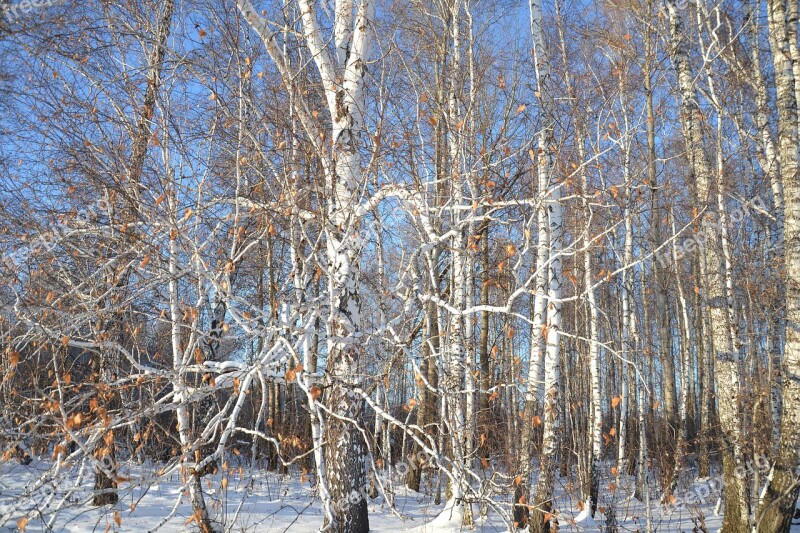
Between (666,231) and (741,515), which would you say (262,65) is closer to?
(741,515)

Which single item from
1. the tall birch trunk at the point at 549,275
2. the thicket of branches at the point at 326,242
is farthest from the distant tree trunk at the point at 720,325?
the tall birch trunk at the point at 549,275

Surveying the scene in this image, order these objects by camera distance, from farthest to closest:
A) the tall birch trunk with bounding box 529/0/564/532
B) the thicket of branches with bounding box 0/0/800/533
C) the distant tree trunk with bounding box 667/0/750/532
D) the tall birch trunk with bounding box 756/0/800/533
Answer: the distant tree trunk with bounding box 667/0/750/532 < the tall birch trunk with bounding box 529/0/564/532 < the tall birch trunk with bounding box 756/0/800/533 < the thicket of branches with bounding box 0/0/800/533

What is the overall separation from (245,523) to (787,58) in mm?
8125

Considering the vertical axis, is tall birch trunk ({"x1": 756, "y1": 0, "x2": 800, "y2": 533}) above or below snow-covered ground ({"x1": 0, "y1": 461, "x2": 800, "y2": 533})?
above

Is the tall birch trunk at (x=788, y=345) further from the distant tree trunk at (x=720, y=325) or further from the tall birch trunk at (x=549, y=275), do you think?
the tall birch trunk at (x=549, y=275)

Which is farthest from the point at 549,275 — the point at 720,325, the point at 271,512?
the point at 271,512

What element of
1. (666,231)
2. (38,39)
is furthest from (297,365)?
(666,231)

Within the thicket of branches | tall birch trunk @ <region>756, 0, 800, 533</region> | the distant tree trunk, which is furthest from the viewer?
the distant tree trunk

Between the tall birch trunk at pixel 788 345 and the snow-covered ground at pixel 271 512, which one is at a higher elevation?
the tall birch trunk at pixel 788 345

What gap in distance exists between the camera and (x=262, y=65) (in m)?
7.74

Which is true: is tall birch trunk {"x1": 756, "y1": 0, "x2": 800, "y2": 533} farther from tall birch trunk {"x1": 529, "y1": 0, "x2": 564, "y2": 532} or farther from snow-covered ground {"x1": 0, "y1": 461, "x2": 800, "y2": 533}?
tall birch trunk {"x1": 529, "y1": 0, "x2": 564, "y2": 532}

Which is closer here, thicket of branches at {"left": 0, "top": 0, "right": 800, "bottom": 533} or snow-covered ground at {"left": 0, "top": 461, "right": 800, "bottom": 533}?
thicket of branches at {"left": 0, "top": 0, "right": 800, "bottom": 533}

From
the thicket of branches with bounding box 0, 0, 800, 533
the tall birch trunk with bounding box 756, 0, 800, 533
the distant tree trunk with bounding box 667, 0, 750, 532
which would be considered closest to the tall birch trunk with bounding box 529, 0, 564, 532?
the thicket of branches with bounding box 0, 0, 800, 533

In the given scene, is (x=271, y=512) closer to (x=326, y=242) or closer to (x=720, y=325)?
(x=326, y=242)
